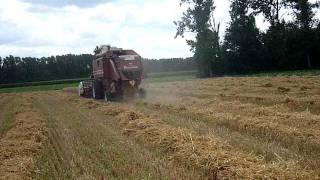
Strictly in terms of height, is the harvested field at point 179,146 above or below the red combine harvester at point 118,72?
below

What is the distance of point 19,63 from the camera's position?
111438 mm

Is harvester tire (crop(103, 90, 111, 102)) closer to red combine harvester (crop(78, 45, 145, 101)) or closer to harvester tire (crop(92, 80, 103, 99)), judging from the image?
red combine harvester (crop(78, 45, 145, 101))

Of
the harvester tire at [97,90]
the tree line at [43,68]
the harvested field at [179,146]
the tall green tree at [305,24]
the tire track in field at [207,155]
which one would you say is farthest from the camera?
the tree line at [43,68]

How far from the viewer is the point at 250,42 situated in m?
60.3

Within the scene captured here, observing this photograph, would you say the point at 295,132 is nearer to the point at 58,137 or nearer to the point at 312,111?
the point at 312,111

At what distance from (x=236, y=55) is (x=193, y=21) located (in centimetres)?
785

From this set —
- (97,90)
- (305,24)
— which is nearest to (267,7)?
(305,24)

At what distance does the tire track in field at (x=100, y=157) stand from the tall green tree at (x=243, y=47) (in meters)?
46.0

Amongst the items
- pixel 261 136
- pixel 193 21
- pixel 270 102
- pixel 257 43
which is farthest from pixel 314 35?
pixel 261 136

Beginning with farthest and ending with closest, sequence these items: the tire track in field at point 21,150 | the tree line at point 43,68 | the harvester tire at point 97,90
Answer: the tree line at point 43,68 → the harvester tire at point 97,90 → the tire track in field at point 21,150

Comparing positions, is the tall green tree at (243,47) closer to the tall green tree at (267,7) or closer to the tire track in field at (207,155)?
the tall green tree at (267,7)

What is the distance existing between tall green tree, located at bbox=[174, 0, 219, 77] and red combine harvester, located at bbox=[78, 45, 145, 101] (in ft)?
103

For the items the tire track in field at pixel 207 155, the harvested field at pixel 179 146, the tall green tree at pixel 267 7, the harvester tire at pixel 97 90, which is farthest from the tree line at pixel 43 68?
the tire track in field at pixel 207 155

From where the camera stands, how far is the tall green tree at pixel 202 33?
60.4 m
